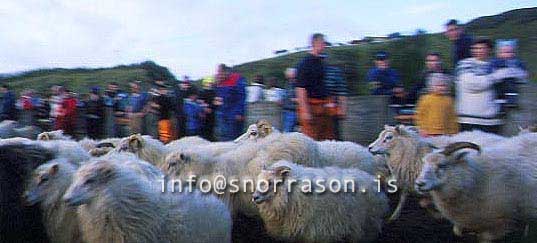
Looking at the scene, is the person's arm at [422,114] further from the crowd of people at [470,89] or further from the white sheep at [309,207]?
the white sheep at [309,207]

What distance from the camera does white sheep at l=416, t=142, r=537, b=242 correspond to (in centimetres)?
656

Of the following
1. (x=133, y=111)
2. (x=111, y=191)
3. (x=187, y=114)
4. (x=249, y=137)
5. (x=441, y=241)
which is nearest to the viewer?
(x=111, y=191)

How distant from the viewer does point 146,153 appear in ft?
26.4

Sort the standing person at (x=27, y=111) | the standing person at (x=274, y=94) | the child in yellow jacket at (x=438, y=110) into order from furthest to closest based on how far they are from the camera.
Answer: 1. the standing person at (x=27, y=111)
2. the standing person at (x=274, y=94)
3. the child in yellow jacket at (x=438, y=110)

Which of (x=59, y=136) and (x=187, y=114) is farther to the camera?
(x=187, y=114)

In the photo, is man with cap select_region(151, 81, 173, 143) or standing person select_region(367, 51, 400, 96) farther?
man with cap select_region(151, 81, 173, 143)

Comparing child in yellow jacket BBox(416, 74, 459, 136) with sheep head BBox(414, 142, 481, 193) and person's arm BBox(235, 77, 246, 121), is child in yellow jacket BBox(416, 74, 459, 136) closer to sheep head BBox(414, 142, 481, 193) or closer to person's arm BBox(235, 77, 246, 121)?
sheep head BBox(414, 142, 481, 193)

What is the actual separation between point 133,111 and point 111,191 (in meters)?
7.76

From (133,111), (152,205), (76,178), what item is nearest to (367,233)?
(152,205)

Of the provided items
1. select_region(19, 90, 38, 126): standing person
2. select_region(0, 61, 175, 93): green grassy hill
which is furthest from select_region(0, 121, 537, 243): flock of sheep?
select_region(0, 61, 175, 93): green grassy hill

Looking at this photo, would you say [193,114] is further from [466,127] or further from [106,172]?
[106,172]

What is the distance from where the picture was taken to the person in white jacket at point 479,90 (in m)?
7.83

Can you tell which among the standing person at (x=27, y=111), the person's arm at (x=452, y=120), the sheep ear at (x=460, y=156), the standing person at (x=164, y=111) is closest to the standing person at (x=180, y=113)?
the standing person at (x=164, y=111)

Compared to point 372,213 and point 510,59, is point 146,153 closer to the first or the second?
point 372,213
